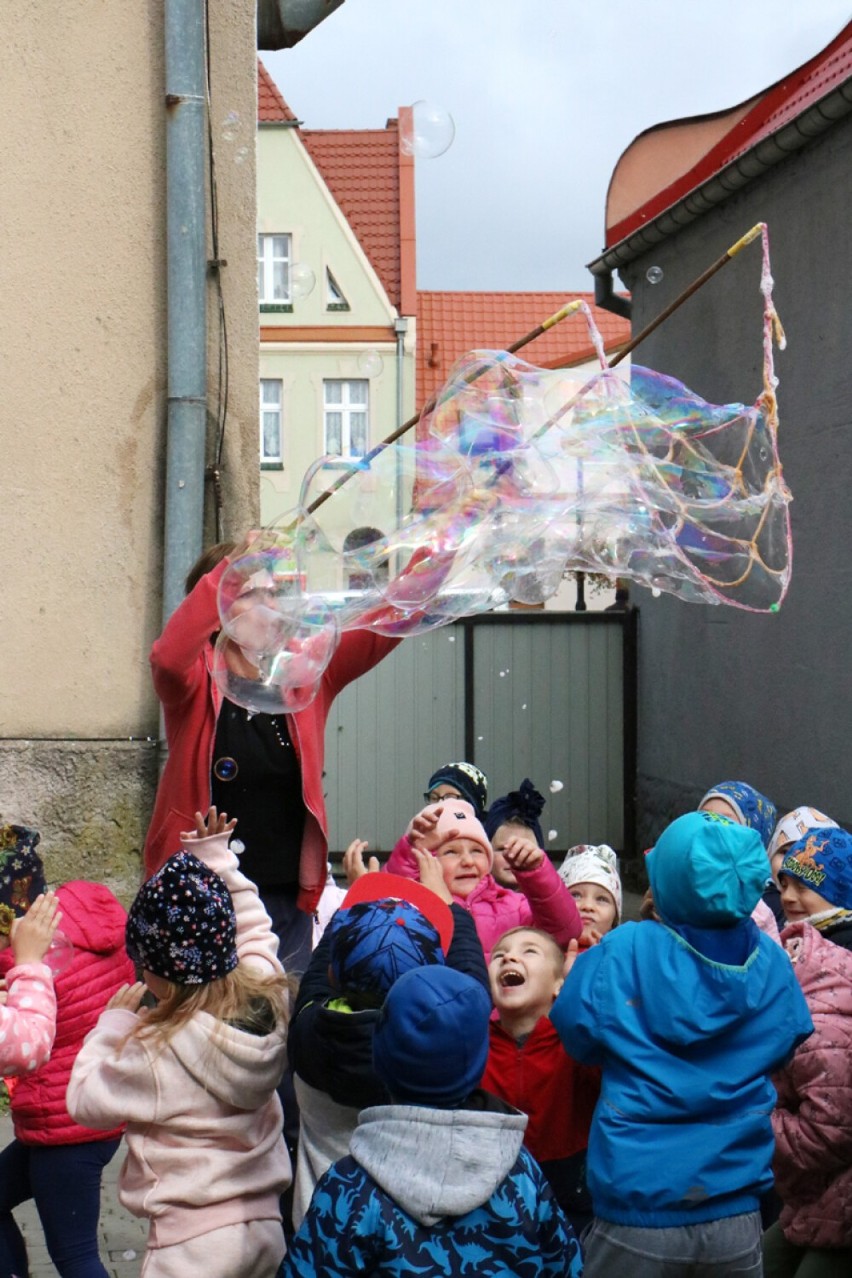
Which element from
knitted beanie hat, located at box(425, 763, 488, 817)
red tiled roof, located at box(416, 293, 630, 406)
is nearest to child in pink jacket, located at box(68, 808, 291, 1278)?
knitted beanie hat, located at box(425, 763, 488, 817)

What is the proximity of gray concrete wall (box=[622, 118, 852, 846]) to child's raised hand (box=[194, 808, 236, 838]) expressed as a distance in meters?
5.39

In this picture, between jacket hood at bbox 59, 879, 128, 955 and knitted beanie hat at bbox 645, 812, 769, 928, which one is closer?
knitted beanie hat at bbox 645, 812, 769, 928

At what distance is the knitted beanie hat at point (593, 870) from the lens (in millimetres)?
3971

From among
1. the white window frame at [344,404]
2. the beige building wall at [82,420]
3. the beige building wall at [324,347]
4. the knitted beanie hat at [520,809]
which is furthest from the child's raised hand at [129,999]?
the white window frame at [344,404]

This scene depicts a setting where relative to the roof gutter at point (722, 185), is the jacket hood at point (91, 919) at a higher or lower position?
lower

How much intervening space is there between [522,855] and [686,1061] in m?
0.64

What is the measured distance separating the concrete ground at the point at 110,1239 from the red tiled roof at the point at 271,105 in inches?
784

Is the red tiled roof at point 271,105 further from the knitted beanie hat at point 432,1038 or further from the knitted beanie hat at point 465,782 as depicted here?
the knitted beanie hat at point 432,1038

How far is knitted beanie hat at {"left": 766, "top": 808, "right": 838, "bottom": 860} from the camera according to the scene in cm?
390

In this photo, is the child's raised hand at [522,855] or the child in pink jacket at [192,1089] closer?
the child in pink jacket at [192,1089]

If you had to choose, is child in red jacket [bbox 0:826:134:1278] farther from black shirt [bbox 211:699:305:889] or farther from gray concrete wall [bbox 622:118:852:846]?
gray concrete wall [bbox 622:118:852:846]

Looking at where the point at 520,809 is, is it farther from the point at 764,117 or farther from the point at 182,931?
the point at 764,117

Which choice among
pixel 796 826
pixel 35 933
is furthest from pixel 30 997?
pixel 796 826

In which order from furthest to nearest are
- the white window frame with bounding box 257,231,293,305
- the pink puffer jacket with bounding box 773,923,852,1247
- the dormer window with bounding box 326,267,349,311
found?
the dormer window with bounding box 326,267,349,311, the white window frame with bounding box 257,231,293,305, the pink puffer jacket with bounding box 773,923,852,1247
